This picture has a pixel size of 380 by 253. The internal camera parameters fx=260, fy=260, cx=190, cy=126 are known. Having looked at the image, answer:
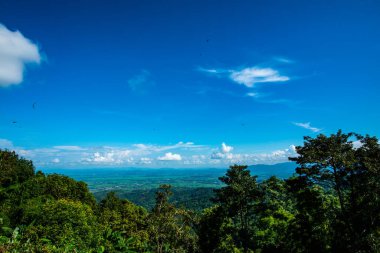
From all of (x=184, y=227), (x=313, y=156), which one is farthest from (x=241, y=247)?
(x=313, y=156)

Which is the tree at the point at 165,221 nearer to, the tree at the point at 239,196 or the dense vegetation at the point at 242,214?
the dense vegetation at the point at 242,214

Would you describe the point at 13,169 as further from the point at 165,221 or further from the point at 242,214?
the point at 242,214

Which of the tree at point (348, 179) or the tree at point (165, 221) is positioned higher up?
the tree at point (348, 179)

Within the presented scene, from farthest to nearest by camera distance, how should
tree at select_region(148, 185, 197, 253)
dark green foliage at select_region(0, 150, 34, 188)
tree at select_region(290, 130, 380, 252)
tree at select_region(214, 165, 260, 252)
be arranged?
1. dark green foliage at select_region(0, 150, 34, 188)
2. tree at select_region(214, 165, 260, 252)
3. tree at select_region(148, 185, 197, 253)
4. tree at select_region(290, 130, 380, 252)

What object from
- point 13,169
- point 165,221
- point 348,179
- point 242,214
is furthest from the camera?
point 13,169

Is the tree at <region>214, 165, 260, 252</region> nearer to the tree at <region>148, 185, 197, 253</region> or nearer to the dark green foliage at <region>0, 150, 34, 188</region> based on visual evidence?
the tree at <region>148, 185, 197, 253</region>

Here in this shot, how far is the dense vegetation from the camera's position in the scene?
15.3 metres

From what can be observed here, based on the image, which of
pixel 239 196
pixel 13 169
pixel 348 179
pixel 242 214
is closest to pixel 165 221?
pixel 239 196

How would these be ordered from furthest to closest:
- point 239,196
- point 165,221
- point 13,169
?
point 13,169 → point 239,196 → point 165,221

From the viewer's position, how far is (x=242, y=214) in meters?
29.6

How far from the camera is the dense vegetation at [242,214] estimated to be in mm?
15344

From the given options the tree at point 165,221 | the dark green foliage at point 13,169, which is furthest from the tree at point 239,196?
the dark green foliage at point 13,169

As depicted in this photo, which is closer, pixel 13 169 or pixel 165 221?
pixel 165 221

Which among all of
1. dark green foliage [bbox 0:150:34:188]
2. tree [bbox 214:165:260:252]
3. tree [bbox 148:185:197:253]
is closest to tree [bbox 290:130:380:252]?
tree [bbox 214:165:260:252]
